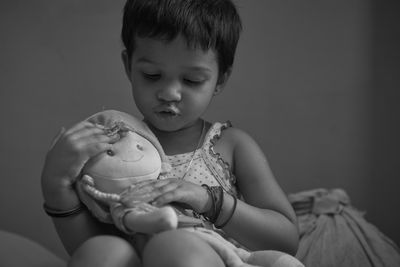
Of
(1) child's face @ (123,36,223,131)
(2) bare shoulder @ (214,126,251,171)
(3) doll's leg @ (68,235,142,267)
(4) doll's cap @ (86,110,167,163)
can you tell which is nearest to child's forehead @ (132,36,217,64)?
(1) child's face @ (123,36,223,131)

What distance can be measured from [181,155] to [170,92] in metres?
0.20

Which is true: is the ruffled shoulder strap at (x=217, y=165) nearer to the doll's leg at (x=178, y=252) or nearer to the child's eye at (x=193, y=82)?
the child's eye at (x=193, y=82)

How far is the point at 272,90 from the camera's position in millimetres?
1731

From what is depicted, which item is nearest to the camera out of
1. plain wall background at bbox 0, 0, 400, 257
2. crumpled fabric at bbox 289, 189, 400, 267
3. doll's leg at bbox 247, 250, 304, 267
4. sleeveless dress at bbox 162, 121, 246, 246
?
doll's leg at bbox 247, 250, 304, 267

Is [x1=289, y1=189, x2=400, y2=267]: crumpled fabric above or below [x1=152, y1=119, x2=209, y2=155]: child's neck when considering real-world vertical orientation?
below

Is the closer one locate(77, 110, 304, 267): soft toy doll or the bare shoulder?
locate(77, 110, 304, 267): soft toy doll

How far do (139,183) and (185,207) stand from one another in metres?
0.11

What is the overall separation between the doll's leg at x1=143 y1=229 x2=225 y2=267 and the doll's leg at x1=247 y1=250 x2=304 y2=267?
110mm

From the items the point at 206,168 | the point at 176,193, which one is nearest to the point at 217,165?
the point at 206,168

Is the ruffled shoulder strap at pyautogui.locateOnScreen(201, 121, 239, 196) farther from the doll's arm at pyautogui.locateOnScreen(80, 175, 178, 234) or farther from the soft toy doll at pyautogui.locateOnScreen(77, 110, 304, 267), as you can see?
the doll's arm at pyautogui.locateOnScreen(80, 175, 178, 234)

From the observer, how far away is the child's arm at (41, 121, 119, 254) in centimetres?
91

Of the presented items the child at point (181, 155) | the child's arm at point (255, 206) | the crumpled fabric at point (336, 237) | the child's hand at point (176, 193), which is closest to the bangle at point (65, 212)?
the child at point (181, 155)

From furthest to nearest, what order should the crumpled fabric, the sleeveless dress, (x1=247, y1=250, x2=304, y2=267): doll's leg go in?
the crumpled fabric, the sleeveless dress, (x1=247, y1=250, x2=304, y2=267): doll's leg

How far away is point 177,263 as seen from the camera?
0.73 meters
